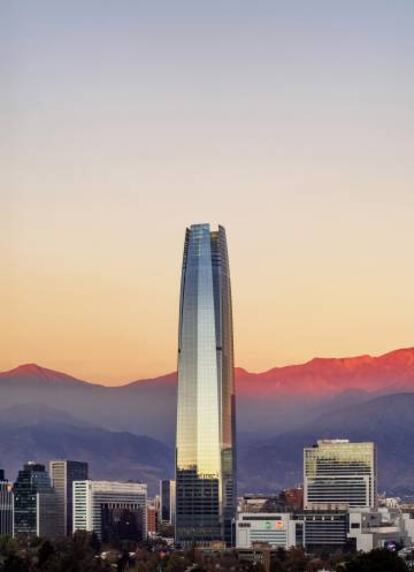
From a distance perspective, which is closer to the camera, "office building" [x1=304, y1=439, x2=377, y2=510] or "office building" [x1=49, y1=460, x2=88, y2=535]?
"office building" [x1=49, y1=460, x2=88, y2=535]

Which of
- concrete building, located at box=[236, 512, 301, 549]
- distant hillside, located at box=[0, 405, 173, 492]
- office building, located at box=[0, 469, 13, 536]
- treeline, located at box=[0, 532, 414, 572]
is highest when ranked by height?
distant hillside, located at box=[0, 405, 173, 492]

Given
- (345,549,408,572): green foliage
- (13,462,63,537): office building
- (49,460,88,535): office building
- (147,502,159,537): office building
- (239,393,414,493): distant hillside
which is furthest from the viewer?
(239,393,414,493): distant hillside

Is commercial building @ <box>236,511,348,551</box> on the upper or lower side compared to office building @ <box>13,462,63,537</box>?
lower

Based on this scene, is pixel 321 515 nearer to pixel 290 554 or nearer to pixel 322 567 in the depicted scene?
pixel 290 554

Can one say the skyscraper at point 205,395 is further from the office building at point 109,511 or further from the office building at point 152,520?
the office building at point 152,520

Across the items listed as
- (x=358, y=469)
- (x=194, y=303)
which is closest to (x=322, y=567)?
(x=194, y=303)

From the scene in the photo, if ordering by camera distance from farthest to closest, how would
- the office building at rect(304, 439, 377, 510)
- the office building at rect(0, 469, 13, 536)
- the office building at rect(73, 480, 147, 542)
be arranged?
the office building at rect(304, 439, 377, 510) → the office building at rect(73, 480, 147, 542) → the office building at rect(0, 469, 13, 536)

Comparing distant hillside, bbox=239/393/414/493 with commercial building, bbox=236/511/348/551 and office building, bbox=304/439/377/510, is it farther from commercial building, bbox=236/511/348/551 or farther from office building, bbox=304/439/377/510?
commercial building, bbox=236/511/348/551

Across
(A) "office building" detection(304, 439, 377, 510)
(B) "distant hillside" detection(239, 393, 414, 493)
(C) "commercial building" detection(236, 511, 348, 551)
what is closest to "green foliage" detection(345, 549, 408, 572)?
(C) "commercial building" detection(236, 511, 348, 551)
